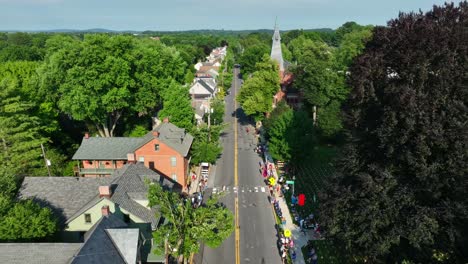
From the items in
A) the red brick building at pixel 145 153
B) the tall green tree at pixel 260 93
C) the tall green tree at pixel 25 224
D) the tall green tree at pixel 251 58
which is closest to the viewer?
the tall green tree at pixel 25 224

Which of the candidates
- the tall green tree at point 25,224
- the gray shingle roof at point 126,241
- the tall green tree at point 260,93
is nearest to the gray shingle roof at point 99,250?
the gray shingle roof at point 126,241

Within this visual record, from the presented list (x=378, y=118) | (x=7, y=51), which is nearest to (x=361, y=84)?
(x=378, y=118)

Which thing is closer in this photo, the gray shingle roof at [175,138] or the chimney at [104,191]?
the chimney at [104,191]

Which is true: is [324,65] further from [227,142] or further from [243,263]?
[243,263]

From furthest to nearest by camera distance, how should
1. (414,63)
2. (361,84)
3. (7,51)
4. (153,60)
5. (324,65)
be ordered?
(7,51) < (324,65) < (153,60) < (361,84) < (414,63)

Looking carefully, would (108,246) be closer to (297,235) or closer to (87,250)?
(87,250)

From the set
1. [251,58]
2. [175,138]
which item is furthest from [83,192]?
[251,58]

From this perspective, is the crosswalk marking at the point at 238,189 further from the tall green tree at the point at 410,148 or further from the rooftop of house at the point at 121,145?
the tall green tree at the point at 410,148
